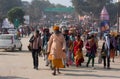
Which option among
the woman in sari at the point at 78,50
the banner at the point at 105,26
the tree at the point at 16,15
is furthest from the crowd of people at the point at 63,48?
the tree at the point at 16,15

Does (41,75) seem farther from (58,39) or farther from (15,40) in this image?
(15,40)

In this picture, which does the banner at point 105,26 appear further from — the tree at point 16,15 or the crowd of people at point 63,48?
the tree at point 16,15

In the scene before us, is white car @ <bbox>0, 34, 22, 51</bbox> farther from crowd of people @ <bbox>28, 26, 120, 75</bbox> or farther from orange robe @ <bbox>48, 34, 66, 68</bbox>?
orange robe @ <bbox>48, 34, 66, 68</bbox>

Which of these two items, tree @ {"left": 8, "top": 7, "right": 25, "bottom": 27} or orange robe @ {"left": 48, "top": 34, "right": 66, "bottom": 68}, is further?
tree @ {"left": 8, "top": 7, "right": 25, "bottom": 27}

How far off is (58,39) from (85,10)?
9312 centimetres

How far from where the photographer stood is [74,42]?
22.2 m

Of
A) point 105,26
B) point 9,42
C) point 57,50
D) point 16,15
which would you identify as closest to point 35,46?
point 57,50

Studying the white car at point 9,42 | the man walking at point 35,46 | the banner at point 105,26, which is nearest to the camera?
the man walking at point 35,46

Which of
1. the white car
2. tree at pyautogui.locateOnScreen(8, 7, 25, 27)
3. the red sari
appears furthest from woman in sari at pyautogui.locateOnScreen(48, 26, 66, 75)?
tree at pyautogui.locateOnScreen(8, 7, 25, 27)

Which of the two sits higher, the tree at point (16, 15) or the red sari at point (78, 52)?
the tree at point (16, 15)

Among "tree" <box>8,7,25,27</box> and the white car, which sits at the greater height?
"tree" <box>8,7,25,27</box>

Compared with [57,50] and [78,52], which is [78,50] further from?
[57,50]

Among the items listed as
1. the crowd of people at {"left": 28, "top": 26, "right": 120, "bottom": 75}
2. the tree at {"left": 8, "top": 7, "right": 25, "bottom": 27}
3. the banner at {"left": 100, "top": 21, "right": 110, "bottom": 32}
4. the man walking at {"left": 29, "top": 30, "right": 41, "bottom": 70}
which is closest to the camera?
the crowd of people at {"left": 28, "top": 26, "right": 120, "bottom": 75}

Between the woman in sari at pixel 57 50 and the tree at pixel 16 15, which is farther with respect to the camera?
the tree at pixel 16 15
